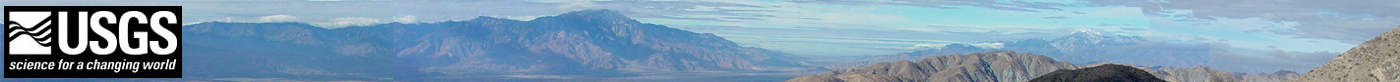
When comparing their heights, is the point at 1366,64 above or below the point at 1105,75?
above

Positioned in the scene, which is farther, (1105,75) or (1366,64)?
(1105,75)

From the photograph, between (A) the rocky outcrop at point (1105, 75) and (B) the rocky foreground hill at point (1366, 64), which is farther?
(A) the rocky outcrop at point (1105, 75)

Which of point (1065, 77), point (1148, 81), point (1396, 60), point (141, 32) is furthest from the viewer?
point (1065, 77)

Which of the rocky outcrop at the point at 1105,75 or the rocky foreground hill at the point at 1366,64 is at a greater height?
the rocky foreground hill at the point at 1366,64

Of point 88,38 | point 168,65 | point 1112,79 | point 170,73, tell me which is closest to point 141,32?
point 88,38

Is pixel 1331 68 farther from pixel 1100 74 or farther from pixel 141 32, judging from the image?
pixel 141 32
